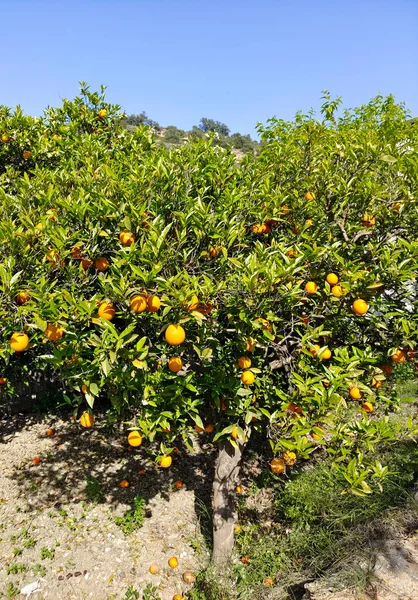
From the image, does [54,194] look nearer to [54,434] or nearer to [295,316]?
[295,316]

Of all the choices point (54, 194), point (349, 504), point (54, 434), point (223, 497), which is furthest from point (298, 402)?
point (54, 434)

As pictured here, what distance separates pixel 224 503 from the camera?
12.2 feet

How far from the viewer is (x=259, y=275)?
2.37 m

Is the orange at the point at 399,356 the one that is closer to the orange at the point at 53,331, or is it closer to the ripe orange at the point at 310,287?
the ripe orange at the point at 310,287

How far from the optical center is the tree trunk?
369cm

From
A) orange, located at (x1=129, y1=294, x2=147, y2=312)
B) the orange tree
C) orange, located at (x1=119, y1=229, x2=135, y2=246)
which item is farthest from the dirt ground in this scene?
orange, located at (x1=119, y1=229, x2=135, y2=246)

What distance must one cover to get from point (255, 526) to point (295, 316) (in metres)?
2.78

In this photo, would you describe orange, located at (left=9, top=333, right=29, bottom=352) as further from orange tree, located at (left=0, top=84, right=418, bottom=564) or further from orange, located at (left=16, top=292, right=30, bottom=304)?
orange, located at (left=16, top=292, right=30, bottom=304)

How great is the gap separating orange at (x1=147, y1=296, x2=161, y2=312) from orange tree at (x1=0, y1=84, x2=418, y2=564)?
0.01m

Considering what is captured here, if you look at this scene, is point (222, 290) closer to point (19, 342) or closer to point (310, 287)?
point (310, 287)

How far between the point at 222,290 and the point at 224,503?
2535 mm

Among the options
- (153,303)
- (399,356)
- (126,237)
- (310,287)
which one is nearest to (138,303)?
(153,303)

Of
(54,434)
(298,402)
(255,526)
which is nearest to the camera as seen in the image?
(298,402)

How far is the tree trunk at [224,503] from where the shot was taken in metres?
3.69
